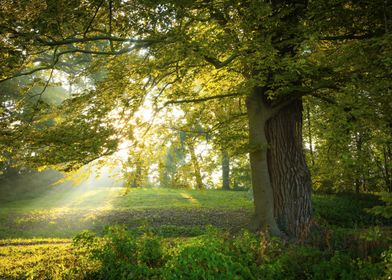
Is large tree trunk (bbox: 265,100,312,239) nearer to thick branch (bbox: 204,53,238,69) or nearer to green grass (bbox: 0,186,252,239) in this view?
thick branch (bbox: 204,53,238,69)

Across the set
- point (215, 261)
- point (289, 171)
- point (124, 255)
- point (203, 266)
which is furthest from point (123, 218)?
point (215, 261)

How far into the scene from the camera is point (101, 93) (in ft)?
31.3

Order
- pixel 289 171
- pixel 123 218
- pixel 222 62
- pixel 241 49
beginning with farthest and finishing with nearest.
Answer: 1. pixel 123 218
2. pixel 289 171
3. pixel 222 62
4. pixel 241 49

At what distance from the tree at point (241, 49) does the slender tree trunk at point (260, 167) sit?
0.03 meters

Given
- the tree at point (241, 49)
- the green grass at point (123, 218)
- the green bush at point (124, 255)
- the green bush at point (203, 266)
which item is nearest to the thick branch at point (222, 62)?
the tree at point (241, 49)

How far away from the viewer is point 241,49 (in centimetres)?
787

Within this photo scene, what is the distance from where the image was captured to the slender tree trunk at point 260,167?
10250mm

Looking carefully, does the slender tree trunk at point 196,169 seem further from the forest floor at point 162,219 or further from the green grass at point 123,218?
the green grass at point 123,218

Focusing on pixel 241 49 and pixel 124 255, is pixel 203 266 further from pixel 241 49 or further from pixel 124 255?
pixel 241 49

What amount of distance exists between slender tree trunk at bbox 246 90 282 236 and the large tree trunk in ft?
0.90

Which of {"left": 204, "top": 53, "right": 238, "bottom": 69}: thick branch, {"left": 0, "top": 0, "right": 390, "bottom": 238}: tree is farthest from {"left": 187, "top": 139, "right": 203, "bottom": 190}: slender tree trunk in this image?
{"left": 204, "top": 53, "right": 238, "bottom": 69}: thick branch

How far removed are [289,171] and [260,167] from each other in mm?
848

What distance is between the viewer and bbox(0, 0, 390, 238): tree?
7.34 metres

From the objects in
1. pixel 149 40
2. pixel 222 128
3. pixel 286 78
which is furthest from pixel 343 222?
pixel 149 40
